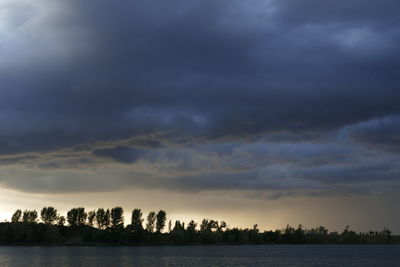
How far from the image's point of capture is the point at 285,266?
504 ft

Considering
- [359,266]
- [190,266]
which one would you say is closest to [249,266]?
[190,266]

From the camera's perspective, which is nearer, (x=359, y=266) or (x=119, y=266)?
(x=119, y=266)

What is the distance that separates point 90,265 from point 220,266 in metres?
42.8

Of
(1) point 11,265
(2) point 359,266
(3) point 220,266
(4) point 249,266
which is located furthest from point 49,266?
(2) point 359,266

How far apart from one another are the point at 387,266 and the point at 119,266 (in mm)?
95929

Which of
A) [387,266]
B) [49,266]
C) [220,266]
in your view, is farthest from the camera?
[387,266]

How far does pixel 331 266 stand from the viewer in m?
154

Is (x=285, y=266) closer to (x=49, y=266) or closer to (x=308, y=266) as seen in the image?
(x=308, y=266)

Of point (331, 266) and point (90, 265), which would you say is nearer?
point (90, 265)

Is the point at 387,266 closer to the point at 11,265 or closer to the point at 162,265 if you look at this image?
the point at 162,265

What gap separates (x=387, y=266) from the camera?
157 metres

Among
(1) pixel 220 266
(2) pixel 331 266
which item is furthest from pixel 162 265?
Result: (2) pixel 331 266

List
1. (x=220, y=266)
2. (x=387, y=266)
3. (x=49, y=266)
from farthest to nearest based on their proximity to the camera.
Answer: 1. (x=387, y=266)
2. (x=220, y=266)
3. (x=49, y=266)

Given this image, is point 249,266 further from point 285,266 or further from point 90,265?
point 90,265
